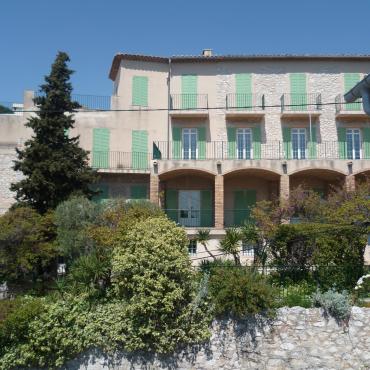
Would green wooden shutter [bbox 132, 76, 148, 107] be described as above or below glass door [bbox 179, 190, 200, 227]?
above

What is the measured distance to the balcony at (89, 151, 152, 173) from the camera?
25.0 m

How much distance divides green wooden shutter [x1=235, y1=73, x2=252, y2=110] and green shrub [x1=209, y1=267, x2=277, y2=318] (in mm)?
14936

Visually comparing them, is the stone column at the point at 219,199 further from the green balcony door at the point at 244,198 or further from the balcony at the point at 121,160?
the balcony at the point at 121,160

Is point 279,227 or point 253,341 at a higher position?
point 279,227

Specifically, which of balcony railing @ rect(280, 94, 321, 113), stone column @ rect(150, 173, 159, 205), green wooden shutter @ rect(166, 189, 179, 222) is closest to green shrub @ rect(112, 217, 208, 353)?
stone column @ rect(150, 173, 159, 205)

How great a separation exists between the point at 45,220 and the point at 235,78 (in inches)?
553

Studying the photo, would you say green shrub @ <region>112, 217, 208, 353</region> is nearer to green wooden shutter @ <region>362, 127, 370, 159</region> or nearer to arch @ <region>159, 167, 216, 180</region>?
arch @ <region>159, 167, 216, 180</region>

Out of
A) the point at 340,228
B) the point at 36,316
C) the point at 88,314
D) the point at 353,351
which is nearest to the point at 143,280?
the point at 88,314

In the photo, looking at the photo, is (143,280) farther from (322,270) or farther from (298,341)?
(322,270)

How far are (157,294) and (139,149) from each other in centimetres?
1456

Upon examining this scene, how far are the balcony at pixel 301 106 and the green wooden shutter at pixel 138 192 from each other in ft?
28.0

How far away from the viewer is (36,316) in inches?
488

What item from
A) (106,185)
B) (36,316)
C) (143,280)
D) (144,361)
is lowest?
(144,361)

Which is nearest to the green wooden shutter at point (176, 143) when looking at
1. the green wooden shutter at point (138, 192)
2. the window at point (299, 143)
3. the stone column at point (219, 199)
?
the green wooden shutter at point (138, 192)
